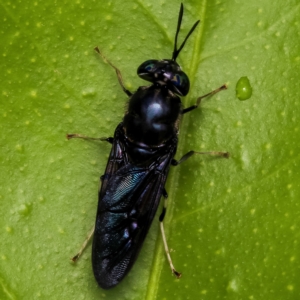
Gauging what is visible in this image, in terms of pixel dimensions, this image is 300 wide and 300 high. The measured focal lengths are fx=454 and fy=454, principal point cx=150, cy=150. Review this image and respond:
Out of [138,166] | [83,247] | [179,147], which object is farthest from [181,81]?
[83,247]

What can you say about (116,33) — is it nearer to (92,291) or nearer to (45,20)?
(45,20)

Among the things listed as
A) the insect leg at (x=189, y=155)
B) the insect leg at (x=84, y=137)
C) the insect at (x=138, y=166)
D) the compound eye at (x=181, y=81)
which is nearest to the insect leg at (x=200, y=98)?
the insect at (x=138, y=166)

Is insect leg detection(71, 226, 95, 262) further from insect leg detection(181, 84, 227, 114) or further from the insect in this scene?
insect leg detection(181, 84, 227, 114)

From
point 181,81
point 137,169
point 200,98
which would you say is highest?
point 181,81

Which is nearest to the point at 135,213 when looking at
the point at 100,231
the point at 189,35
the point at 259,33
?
the point at 100,231

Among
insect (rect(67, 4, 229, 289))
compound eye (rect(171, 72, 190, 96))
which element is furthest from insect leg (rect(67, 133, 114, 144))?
compound eye (rect(171, 72, 190, 96))

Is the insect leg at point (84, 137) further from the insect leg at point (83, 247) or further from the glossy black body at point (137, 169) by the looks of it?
the insect leg at point (83, 247)

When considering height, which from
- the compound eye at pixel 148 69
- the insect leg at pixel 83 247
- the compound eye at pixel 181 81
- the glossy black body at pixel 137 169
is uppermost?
the compound eye at pixel 148 69

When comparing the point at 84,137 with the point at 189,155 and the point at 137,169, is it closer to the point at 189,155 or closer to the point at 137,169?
the point at 137,169
